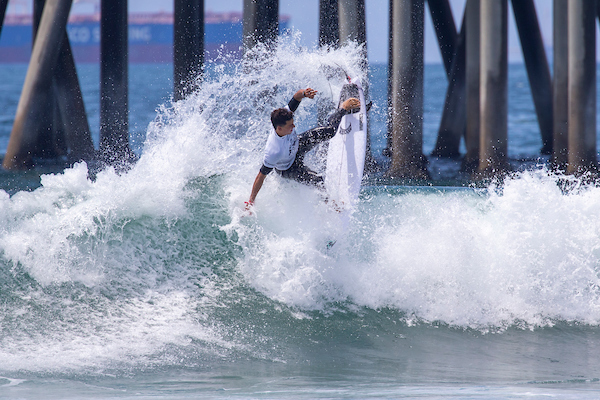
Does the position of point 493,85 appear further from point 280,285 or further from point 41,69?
point 41,69

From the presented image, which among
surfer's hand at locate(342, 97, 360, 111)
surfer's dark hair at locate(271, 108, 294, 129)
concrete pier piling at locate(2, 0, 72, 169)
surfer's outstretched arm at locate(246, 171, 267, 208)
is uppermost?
concrete pier piling at locate(2, 0, 72, 169)

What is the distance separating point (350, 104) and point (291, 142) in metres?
0.80

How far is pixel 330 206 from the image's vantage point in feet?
A: 19.9

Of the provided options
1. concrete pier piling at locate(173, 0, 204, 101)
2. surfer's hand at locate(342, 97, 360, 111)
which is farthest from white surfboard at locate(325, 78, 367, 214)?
concrete pier piling at locate(173, 0, 204, 101)

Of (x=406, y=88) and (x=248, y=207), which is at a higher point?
(x=406, y=88)

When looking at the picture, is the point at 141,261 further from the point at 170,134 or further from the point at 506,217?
the point at 506,217

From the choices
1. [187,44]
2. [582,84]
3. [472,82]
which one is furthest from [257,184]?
[472,82]

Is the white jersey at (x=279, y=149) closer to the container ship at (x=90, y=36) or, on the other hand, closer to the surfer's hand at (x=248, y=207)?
the surfer's hand at (x=248, y=207)

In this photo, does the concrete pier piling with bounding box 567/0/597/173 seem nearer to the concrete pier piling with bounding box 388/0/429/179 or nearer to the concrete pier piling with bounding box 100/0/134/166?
the concrete pier piling with bounding box 388/0/429/179

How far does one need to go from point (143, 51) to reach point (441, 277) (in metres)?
91.8

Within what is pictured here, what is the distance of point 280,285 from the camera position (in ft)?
18.9

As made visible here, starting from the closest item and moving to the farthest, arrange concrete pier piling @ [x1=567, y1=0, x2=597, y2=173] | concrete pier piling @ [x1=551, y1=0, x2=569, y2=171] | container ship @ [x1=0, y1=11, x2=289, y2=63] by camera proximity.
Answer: concrete pier piling @ [x1=567, y1=0, x2=597, y2=173] → concrete pier piling @ [x1=551, y1=0, x2=569, y2=171] → container ship @ [x1=0, y1=11, x2=289, y2=63]

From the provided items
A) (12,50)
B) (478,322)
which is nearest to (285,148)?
(478,322)

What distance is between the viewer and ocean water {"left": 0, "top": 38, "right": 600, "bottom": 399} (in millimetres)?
4516
